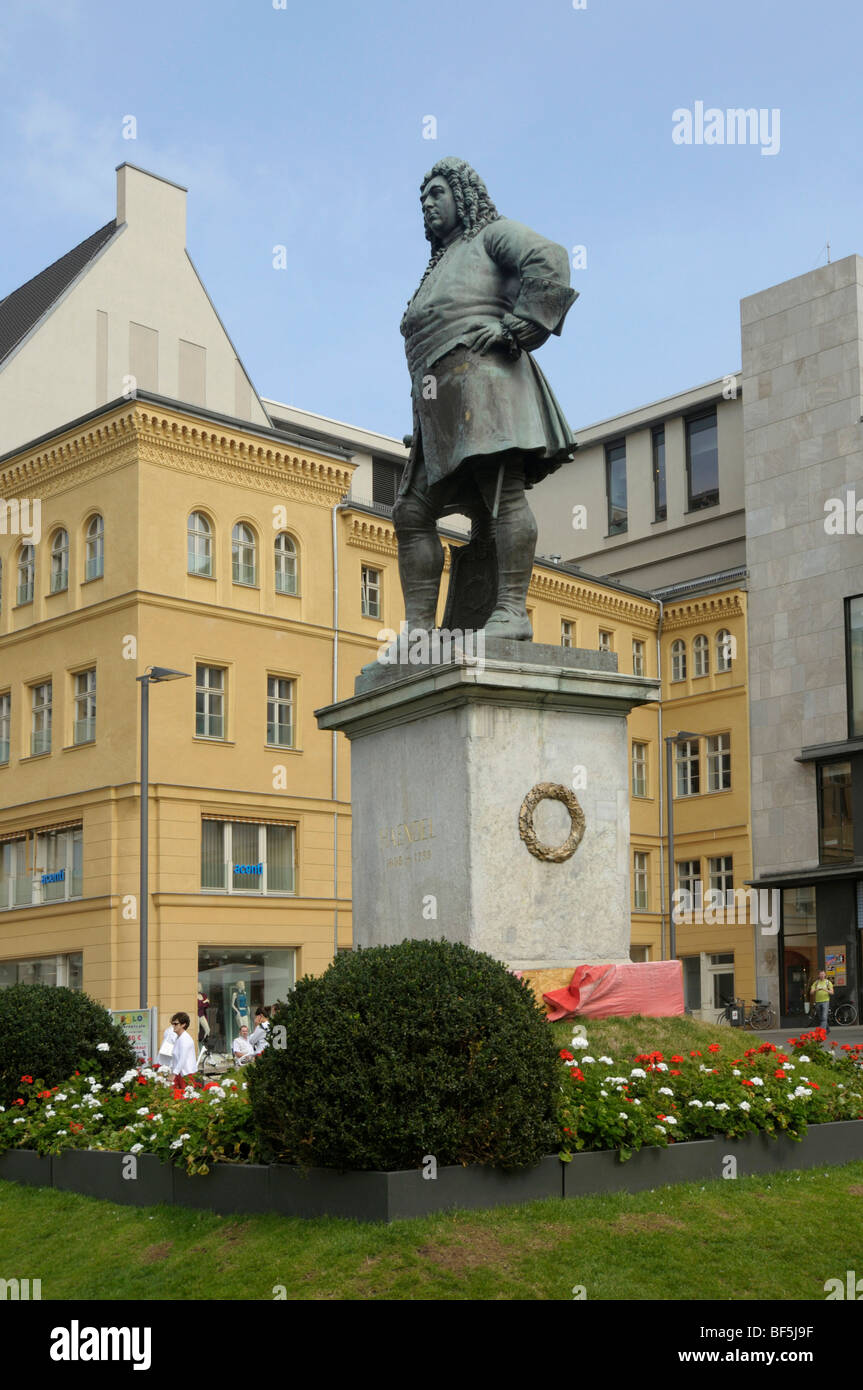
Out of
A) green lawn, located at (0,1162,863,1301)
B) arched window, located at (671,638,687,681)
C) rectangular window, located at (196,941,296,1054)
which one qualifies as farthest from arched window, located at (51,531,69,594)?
green lawn, located at (0,1162,863,1301)

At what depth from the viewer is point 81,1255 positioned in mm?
9578

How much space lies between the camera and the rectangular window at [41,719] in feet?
158

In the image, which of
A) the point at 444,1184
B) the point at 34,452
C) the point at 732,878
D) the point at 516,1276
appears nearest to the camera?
the point at 516,1276

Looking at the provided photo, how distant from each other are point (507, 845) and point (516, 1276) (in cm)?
375

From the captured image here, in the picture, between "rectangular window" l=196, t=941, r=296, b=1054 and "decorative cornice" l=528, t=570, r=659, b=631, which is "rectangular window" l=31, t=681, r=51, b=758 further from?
"decorative cornice" l=528, t=570, r=659, b=631

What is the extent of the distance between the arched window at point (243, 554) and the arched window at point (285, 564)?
97 cm

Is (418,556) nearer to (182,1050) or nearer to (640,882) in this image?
(182,1050)

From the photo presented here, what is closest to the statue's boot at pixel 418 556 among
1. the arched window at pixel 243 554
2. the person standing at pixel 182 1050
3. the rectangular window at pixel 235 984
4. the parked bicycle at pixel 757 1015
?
the person standing at pixel 182 1050

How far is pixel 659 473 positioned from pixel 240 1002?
38.1 metres

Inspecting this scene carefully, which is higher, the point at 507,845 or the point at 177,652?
the point at 177,652

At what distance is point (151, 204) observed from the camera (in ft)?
188

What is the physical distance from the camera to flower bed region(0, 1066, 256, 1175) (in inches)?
392

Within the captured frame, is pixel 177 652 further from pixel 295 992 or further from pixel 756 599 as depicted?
pixel 295 992

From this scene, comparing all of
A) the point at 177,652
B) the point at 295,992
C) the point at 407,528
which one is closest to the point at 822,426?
the point at 177,652
